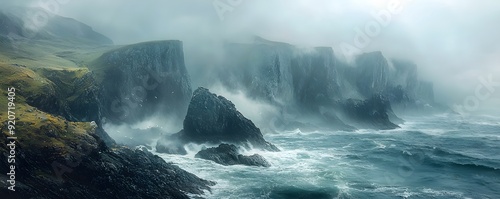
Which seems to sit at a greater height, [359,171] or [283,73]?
[283,73]

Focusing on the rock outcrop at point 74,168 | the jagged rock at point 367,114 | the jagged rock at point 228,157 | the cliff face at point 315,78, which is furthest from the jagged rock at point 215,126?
the jagged rock at point 367,114

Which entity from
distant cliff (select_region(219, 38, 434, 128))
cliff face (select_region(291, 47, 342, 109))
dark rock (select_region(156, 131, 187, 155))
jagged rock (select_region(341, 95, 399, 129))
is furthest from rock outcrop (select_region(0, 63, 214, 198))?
jagged rock (select_region(341, 95, 399, 129))

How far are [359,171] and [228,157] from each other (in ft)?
87.9

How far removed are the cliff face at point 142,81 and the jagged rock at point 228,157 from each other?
119 feet

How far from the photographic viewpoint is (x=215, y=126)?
287 feet

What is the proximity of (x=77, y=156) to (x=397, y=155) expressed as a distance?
75411mm

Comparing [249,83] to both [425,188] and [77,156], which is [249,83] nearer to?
[425,188]

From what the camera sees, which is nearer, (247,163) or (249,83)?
(247,163)

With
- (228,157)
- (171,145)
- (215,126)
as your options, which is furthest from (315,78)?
(228,157)

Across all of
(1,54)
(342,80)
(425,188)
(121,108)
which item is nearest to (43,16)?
(1,54)

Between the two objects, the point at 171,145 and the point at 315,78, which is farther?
the point at 315,78

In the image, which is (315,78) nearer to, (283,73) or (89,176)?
(283,73)

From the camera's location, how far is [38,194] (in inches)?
1346

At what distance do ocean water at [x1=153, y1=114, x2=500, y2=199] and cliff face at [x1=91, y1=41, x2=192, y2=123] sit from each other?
105ft
